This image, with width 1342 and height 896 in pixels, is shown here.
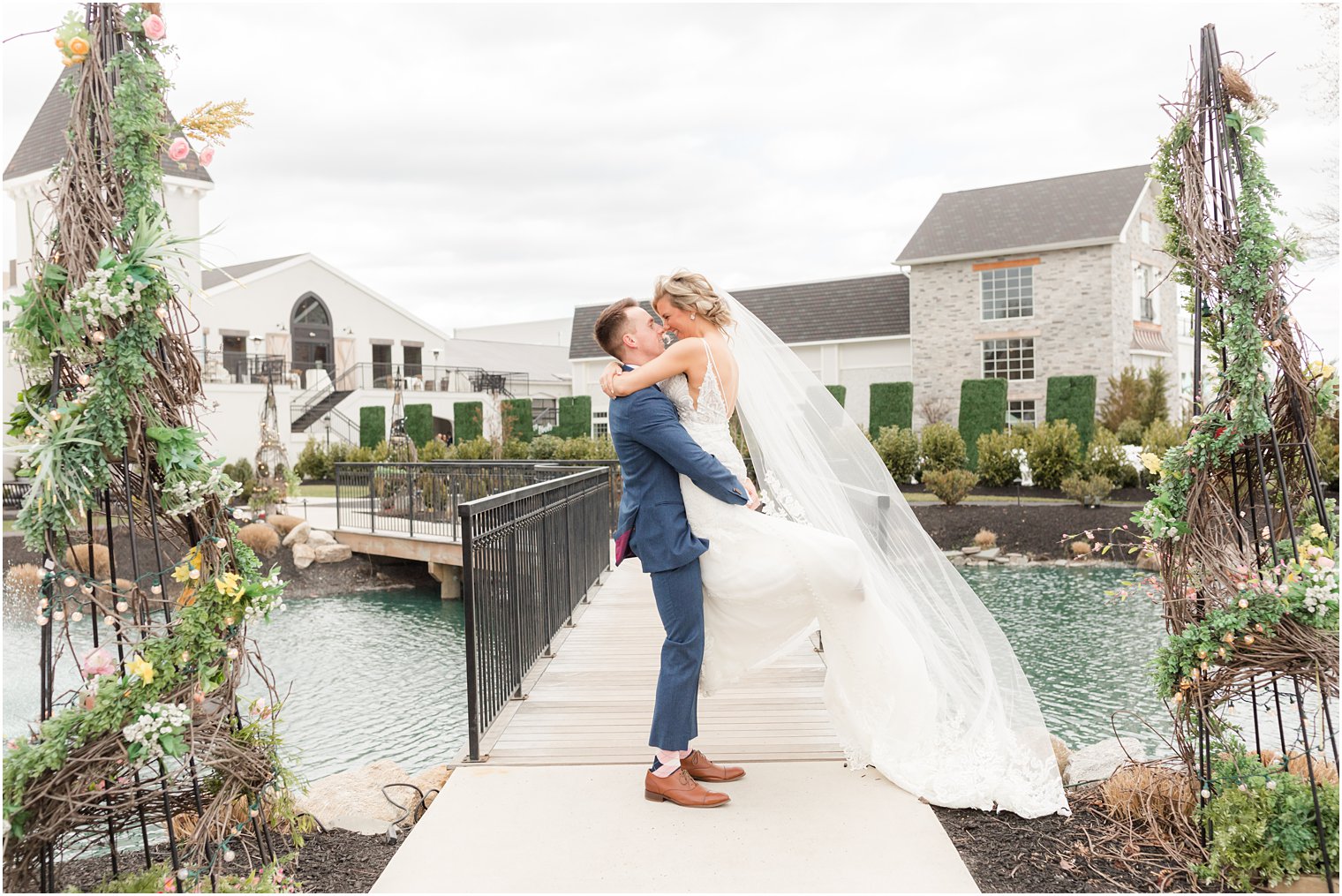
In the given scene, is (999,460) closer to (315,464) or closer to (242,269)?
(315,464)

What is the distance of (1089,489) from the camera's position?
55.8ft

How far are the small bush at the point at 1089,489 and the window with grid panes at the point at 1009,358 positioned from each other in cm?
973

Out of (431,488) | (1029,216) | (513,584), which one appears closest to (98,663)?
(513,584)

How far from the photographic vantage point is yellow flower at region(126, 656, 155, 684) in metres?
2.57

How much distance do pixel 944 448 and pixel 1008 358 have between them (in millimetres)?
8571

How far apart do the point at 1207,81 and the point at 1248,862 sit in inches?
99.7

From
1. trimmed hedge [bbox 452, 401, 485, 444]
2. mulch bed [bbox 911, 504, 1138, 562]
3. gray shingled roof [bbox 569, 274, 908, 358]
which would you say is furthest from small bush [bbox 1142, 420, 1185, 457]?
trimmed hedge [bbox 452, 401, 485, 444]

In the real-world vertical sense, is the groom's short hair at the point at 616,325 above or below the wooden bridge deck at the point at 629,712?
above

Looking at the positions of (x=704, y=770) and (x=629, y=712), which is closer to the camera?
(x=704, y=770)

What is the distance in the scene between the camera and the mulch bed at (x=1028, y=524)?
15828 mm

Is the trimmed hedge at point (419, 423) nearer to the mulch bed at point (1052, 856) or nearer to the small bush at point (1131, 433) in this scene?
the small bush at point (1131, 433)

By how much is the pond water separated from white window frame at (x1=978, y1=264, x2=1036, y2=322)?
14045mm

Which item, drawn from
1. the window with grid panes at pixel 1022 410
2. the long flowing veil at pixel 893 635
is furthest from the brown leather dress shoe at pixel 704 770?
the window with grid panes at pixel 1022 410

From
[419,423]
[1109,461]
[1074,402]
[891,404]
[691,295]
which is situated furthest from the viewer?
[419,423]
